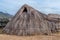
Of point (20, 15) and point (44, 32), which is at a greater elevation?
point (20, 15)

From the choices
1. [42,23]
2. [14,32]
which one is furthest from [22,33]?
[42,23]

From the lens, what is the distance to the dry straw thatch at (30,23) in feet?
52.2

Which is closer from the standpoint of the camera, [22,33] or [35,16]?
[22,33]

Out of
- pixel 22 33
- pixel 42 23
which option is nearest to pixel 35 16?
pixel 42 23

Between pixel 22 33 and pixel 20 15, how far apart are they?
6.95 feet

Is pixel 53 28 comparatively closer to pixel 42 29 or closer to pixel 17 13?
pixel 42 29

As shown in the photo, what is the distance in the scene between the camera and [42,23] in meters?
16.6

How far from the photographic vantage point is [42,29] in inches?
634

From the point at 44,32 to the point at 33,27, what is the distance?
0.95 m

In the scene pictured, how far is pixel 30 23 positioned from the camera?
644 inches

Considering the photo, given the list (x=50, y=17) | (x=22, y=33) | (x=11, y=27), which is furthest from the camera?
(x=50, y=17)

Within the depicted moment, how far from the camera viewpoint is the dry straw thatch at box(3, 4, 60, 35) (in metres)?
15.9

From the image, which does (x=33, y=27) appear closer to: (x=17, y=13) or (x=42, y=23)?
(x=42, y=23)

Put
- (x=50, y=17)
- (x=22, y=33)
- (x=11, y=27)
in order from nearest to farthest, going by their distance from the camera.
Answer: (x=22, y=33)
(x=11, y=27)
(x=50, y=17)
